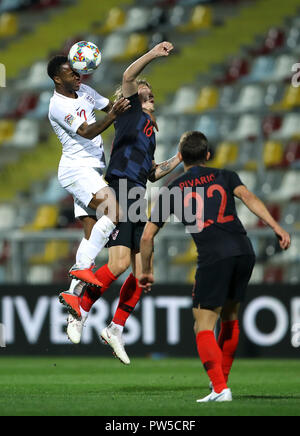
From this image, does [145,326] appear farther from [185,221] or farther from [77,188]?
[185,221]

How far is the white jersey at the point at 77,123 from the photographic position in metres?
8.24

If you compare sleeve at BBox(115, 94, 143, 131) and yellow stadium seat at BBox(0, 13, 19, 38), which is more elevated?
yellow stadium seat at BBox(0, 13, 19, 38)

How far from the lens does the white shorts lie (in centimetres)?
834

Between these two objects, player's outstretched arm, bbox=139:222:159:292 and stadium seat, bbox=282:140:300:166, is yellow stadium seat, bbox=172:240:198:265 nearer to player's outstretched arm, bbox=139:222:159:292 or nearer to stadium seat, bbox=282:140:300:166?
stadium seat, bbox=282:140:300:166

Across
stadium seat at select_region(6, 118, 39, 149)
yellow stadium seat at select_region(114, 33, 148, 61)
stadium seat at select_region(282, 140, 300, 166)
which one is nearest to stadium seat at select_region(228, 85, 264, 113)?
stadium seat at select_region(282, 140, 300, 166)

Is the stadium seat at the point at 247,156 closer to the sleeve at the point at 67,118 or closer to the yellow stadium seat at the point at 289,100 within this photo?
the yellow stadium seat at the point at 289,100

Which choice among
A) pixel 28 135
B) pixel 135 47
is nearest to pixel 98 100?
pixel 28 135

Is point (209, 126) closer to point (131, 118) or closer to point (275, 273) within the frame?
point (275, 273)

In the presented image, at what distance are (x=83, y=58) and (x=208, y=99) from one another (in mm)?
10221

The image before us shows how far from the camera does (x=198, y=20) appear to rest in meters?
20.1

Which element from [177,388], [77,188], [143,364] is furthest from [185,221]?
[143,364]

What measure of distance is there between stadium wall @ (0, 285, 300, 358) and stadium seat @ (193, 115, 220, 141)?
4588 millimetres

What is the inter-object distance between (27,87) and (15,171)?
6.53 feet

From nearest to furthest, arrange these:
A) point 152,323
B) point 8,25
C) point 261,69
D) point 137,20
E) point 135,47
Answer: point 152,323 < point 261,69 < point 135,47 < point 137,20 < point 8,25
